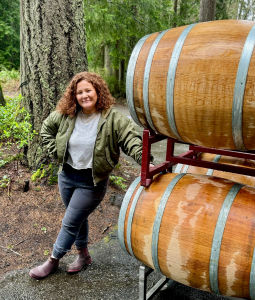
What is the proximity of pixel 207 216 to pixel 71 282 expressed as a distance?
1.72 m

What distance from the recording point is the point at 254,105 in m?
1.50

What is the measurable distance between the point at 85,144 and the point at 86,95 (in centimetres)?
44

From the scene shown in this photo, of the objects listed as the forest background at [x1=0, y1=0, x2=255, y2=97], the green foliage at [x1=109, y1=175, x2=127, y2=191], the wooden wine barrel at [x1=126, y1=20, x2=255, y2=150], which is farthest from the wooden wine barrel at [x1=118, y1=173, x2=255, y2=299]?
Answer: the forest background at [x1=0, y1=0, x2=255, y2=97]

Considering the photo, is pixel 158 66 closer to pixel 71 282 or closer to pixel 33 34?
pixel 71 282

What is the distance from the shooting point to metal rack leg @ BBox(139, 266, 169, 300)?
88.9 inches

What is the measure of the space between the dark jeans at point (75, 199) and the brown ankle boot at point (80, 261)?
0.71ft

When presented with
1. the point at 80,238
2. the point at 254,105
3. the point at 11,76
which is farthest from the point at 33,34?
the point at 11,76

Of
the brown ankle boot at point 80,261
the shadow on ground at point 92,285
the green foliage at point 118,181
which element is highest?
the green foliage at point 118,181

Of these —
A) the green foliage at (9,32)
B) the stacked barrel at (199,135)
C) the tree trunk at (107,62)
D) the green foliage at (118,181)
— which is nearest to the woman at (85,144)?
the stacked barrel at (199,135)

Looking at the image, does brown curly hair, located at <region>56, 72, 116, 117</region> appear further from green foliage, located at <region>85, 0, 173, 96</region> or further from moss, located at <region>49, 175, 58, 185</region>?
green foliage, located at <region>85, 0, 173, 96</region>

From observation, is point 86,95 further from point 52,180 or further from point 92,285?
point 52,180

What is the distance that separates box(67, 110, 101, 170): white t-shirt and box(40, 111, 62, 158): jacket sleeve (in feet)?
0.87

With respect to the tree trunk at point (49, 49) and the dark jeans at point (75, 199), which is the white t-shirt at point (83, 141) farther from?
the tree trunk at point (49, 49)

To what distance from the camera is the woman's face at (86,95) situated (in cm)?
258
